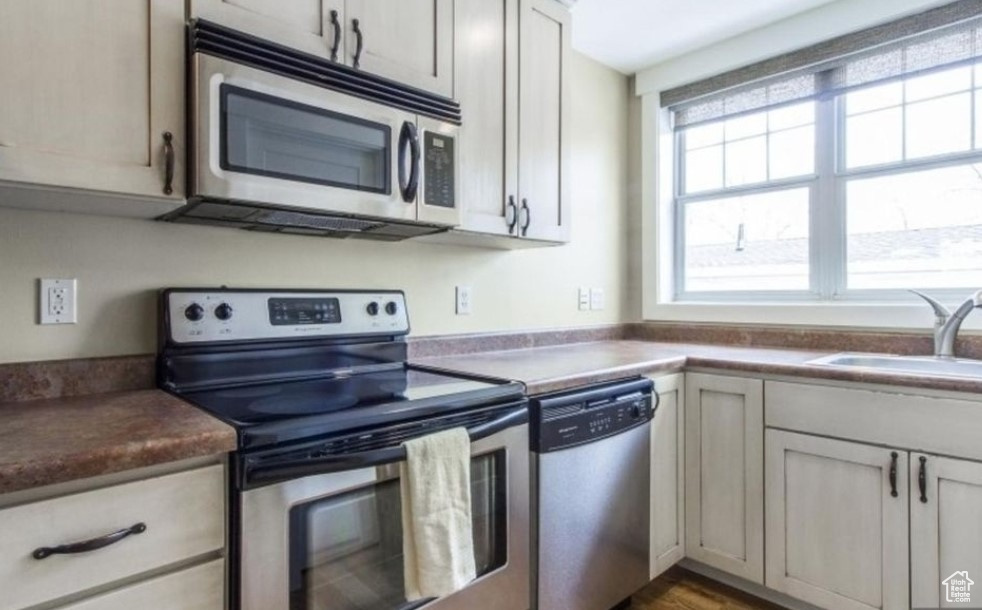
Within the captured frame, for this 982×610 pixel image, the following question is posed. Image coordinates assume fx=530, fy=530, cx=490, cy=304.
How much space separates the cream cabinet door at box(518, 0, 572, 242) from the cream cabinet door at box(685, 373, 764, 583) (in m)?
0.86

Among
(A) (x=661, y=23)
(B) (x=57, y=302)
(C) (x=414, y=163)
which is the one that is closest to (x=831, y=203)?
(A) (x=661, y=23)

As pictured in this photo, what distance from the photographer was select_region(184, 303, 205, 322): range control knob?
1.43 m

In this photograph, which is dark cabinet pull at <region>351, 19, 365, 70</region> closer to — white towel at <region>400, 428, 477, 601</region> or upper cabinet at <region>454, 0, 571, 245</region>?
upper cabinet at <region>454, 0, 571, 245</region>

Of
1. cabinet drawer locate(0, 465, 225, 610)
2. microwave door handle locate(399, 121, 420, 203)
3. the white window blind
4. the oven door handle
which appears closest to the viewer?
cabinet drawer locate(0, 465, 225, 610)

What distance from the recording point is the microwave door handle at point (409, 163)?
5.07 feet

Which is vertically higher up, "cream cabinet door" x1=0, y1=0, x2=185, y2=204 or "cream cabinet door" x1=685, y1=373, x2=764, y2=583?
"cream cabinet door" x1=0, y1=0, x2=185, y2=204

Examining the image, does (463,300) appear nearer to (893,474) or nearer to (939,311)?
(893,474)

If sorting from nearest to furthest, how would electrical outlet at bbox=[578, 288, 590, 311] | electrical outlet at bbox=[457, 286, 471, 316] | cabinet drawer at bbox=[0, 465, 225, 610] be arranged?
cabinet drawer at bbox=[0, 465, 225, 610] < electrical outlet at bbox=[457, 286, 471, 316] < electrical outlet at bbox=[578, 288, 590, 311]

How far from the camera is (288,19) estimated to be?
136 centimetres

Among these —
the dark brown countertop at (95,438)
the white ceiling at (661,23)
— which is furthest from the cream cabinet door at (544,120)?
the dark brown countertop at (95,438)

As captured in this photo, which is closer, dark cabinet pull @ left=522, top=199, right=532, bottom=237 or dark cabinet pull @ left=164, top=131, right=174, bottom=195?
dark cabinet pull @ left=164, top=131, right=174, bottom=195

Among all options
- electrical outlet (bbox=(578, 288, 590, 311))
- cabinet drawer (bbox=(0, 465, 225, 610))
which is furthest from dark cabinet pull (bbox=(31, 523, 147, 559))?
electrical outlet (bbox=(578, 288, 590, 311))

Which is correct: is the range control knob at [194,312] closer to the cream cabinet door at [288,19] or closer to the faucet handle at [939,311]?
the cream cabinet door at [288,19]

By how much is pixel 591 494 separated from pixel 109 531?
50.5 inches
